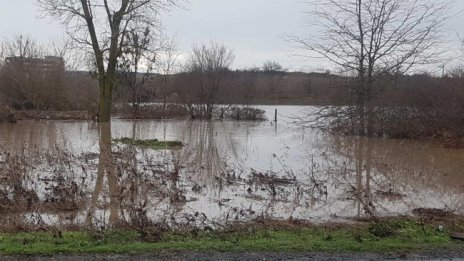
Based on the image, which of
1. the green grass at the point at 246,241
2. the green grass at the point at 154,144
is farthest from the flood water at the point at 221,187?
the green grass at the point at 154,144

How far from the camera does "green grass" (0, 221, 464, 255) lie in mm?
6520

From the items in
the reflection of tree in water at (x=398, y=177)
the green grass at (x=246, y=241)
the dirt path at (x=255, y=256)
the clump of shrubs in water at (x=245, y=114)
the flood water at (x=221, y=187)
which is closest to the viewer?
the dirt path at (x=255, y=256)

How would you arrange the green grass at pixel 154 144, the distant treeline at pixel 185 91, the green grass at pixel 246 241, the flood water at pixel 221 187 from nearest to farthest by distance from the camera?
the green grass at pixel 246 241, the flood water at pixel 221 187, the green grass at pixel 154 144, the distant treeline at pixel 185 91

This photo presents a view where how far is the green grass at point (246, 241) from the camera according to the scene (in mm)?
6520

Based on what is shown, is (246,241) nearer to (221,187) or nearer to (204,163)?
(221,187)

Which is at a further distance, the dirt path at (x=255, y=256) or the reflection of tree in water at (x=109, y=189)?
the reflection of tree in water at (x=109, y=189)

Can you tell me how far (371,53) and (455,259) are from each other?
23.1 m

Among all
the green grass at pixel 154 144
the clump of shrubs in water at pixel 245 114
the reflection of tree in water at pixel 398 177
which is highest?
the clump of shrubs in water at pixel 245 114

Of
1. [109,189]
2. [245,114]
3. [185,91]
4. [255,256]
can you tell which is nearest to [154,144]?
[109,189]

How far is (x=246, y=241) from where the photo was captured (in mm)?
7047

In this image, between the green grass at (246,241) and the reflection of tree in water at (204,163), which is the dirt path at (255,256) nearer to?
the green grass at (246,241)

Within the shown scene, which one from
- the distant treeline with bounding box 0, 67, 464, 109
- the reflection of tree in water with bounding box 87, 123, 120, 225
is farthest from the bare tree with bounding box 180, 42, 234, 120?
the reflection of tree in water with bounding box 87, 123, 120, 225

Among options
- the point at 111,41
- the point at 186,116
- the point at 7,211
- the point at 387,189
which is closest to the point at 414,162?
the point at 387,189

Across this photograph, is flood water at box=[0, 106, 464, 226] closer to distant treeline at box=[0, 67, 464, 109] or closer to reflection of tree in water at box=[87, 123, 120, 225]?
reflection of tree in water at box=[87, 123, 120, 225]
